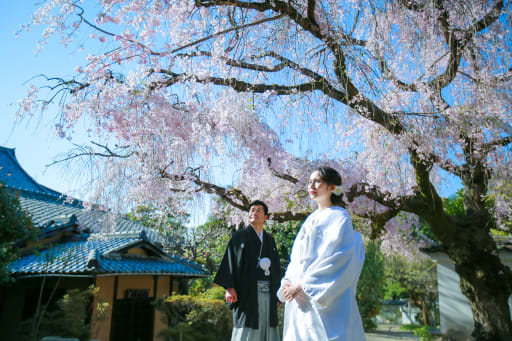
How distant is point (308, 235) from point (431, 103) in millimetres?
2948

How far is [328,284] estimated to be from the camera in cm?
229

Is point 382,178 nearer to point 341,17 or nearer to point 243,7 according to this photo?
point 341,17

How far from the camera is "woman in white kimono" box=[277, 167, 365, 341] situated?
2270 millimetres

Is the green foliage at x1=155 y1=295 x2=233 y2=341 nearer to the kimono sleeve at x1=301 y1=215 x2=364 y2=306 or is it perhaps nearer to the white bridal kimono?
the white bridal kimono

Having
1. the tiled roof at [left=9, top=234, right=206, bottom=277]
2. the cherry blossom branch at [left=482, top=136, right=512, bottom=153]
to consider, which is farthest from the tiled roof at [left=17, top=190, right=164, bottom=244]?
the cherry blossom branch at [left=482, top=136, right=512, bottom=153]

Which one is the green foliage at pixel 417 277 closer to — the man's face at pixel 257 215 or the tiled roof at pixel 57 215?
the tiled roof at pixel 57 215

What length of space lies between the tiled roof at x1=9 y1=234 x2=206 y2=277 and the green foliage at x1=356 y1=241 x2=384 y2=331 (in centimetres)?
1063

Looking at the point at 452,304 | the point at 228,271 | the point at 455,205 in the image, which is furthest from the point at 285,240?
the point at 228,271

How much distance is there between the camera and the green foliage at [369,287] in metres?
17.8

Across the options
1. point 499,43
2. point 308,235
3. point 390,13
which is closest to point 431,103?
point 499,43

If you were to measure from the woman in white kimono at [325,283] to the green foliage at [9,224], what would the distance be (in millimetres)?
4175

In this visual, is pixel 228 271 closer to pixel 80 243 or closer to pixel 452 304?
pixel 80 243

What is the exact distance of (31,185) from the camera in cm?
1255

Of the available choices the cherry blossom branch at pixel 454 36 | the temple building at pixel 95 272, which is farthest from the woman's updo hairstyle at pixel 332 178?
the temple building at pixel 95 272
